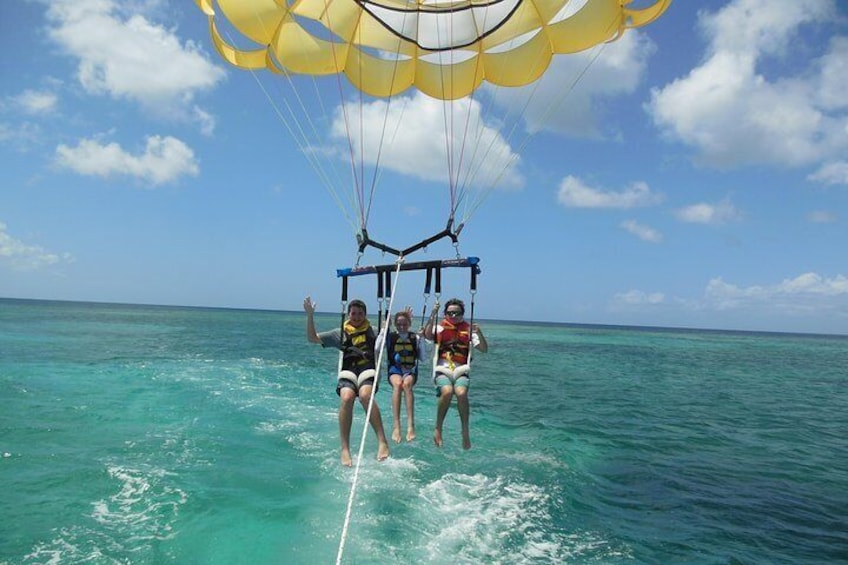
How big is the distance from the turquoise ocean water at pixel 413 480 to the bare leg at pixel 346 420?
0.81 metres

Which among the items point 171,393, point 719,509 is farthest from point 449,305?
point 171,393

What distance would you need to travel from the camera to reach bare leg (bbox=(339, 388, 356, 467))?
6504mm

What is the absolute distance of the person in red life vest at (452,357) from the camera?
7230 millimetres

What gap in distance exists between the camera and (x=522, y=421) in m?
12.8

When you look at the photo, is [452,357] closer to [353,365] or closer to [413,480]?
[353,365]

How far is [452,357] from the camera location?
7.40 meters

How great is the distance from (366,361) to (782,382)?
23.0 meters

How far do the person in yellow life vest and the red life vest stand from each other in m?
1.02

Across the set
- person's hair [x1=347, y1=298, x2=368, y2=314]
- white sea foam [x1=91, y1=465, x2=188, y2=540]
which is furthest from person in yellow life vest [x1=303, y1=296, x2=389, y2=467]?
white sea foam [x1=91, y1=465, x2=188, y2=540]

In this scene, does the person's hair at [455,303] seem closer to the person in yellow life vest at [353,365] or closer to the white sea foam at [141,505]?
the person in yellow life vest at [353,365]

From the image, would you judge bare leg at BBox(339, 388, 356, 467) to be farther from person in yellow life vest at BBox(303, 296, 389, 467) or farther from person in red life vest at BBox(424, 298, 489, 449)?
person in red life vest at BBox(424, 298, 489, 449)

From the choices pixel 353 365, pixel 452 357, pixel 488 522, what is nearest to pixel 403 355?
pixel 452 357

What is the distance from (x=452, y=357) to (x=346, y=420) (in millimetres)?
1723

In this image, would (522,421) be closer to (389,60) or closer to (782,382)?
(389,60)
